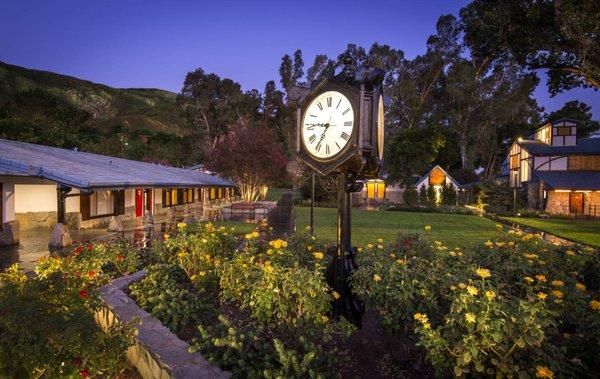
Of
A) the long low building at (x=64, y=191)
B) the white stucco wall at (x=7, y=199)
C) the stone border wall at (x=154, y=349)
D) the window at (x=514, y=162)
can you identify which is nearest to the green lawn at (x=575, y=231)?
the stone border wall at (x=154, y=349)

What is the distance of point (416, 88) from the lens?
56.1 metres

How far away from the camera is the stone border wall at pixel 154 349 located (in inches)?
115

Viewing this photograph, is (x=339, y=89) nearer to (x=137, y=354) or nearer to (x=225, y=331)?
(x=225, y=331)

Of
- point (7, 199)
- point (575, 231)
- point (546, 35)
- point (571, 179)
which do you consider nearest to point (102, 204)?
point (7, 199)

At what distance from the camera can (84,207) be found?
19.1 metres

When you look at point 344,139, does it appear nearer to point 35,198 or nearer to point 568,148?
point 35,198

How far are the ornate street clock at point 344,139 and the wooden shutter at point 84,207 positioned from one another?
1899cm

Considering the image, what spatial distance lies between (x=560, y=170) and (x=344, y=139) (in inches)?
1577

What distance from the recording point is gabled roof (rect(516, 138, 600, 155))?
34375mm

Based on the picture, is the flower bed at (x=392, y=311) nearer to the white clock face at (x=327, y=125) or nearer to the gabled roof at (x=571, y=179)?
the white clock face at (x=327, y=125)

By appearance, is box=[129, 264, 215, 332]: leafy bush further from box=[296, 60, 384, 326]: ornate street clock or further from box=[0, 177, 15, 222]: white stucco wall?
box=[0, 177, 15, 222]: white stucco wall

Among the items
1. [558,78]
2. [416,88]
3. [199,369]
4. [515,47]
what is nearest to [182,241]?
[199,369]

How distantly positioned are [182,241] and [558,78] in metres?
18.5

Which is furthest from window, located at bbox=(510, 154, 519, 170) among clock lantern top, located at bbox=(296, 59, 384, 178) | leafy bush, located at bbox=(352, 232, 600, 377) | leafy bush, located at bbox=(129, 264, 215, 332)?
leafy bush, located at bbox=(129, 264, 215, 332)
